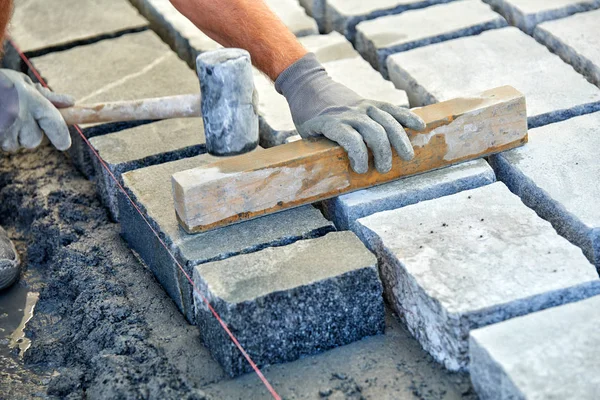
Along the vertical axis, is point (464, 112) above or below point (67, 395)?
above

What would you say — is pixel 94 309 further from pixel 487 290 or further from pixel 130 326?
pixel 487 290

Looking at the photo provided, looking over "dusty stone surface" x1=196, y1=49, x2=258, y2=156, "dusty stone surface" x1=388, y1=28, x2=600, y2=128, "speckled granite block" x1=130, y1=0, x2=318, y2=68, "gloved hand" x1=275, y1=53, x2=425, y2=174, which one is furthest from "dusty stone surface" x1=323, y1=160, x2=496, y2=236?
"speckled granite block" x1=130, y1=0, x2=318, y2=68

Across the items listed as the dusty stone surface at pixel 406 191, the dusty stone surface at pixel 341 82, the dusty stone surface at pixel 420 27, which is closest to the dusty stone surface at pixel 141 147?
the dusty stone surface at pixel 341 82

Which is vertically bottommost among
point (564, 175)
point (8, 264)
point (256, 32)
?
point (8, 264)

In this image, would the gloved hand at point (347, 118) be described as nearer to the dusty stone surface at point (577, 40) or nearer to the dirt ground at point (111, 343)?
the dirt ground at point (111, 343)

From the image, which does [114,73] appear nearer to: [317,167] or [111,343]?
[317,167]

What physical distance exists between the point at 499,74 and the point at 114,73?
6.42ft

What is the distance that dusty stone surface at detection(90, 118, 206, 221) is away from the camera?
4008mm

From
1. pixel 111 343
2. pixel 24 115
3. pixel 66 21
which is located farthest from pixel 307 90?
pixel 66 21

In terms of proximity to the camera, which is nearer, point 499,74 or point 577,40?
point 499,74

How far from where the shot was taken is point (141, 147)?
409cm

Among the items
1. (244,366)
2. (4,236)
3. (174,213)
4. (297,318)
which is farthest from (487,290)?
(4,236)

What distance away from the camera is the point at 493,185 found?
3502mm

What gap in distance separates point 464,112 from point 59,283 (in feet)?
5.84
